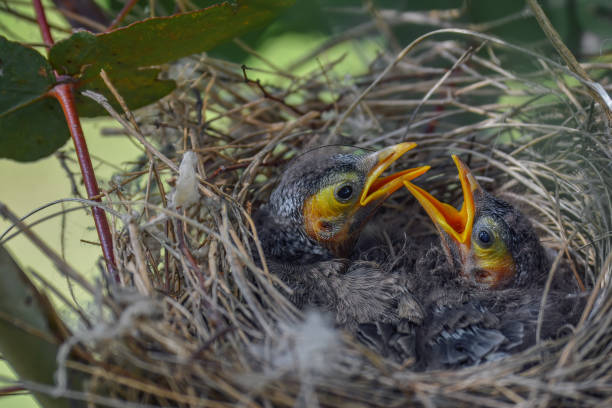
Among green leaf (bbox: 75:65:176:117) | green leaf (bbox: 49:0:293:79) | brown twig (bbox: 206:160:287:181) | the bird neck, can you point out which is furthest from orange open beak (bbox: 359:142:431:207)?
green leaf (bbox: 75:65:176:117)

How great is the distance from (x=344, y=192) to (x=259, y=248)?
0.33 metres

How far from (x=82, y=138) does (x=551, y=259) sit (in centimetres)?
134

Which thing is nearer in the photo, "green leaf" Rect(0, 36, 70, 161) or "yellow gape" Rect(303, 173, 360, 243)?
"green leaf" Rect(0, 36, 70, 161)

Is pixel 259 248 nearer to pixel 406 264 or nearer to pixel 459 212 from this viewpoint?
pixel 406 264

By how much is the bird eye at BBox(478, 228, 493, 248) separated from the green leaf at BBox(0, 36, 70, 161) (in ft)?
3.66

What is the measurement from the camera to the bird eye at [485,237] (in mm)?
1398

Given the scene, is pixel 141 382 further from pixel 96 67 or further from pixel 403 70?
pixel 403 70

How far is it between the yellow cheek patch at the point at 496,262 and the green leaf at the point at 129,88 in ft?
3.11

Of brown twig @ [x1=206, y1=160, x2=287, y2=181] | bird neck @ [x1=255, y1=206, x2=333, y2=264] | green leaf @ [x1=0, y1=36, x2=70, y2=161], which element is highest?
green leaf @ [x1=0, y1=36, x2=70, y2=161]

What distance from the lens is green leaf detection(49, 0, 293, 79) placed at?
1.08 m

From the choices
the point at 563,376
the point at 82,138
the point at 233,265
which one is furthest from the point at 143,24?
the point at 563,376

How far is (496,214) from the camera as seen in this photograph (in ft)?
4.64

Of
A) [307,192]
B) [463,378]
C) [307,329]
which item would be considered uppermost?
[307,192]

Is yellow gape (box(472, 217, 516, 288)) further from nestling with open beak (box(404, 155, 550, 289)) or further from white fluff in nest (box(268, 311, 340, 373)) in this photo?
white fluff in nest (box(268, 311, 340, 373))
